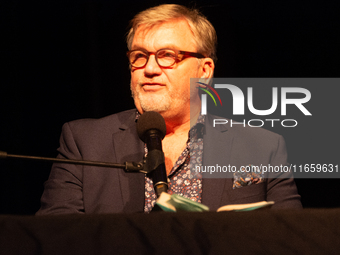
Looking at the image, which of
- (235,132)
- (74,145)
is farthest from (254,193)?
(74,145)

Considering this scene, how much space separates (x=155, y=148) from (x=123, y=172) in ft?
2.34

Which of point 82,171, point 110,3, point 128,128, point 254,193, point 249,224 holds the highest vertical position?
point 110,3

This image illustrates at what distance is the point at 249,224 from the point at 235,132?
138cm

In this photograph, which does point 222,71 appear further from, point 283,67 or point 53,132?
point 53,132

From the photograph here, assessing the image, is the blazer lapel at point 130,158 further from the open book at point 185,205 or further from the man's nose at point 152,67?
the open book at point 185,205

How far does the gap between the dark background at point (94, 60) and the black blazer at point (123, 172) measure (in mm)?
765

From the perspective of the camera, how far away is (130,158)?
6.36 feet

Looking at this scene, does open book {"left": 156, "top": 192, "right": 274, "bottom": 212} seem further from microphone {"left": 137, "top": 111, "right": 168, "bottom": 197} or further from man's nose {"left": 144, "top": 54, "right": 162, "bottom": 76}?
man's nose {"left": 144, "top": 54, "right": 162, "bottom": 76}

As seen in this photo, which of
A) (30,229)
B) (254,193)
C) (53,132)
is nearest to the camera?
(30,229)

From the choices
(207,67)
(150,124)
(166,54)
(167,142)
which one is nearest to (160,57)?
(166,54)

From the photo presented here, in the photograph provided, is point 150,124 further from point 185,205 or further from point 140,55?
point 140,55

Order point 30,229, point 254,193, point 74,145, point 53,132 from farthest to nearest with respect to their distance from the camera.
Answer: point 53,132, point 74,145, point 254,193, point 30,229

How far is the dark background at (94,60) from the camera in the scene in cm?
269

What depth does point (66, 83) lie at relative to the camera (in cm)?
288
